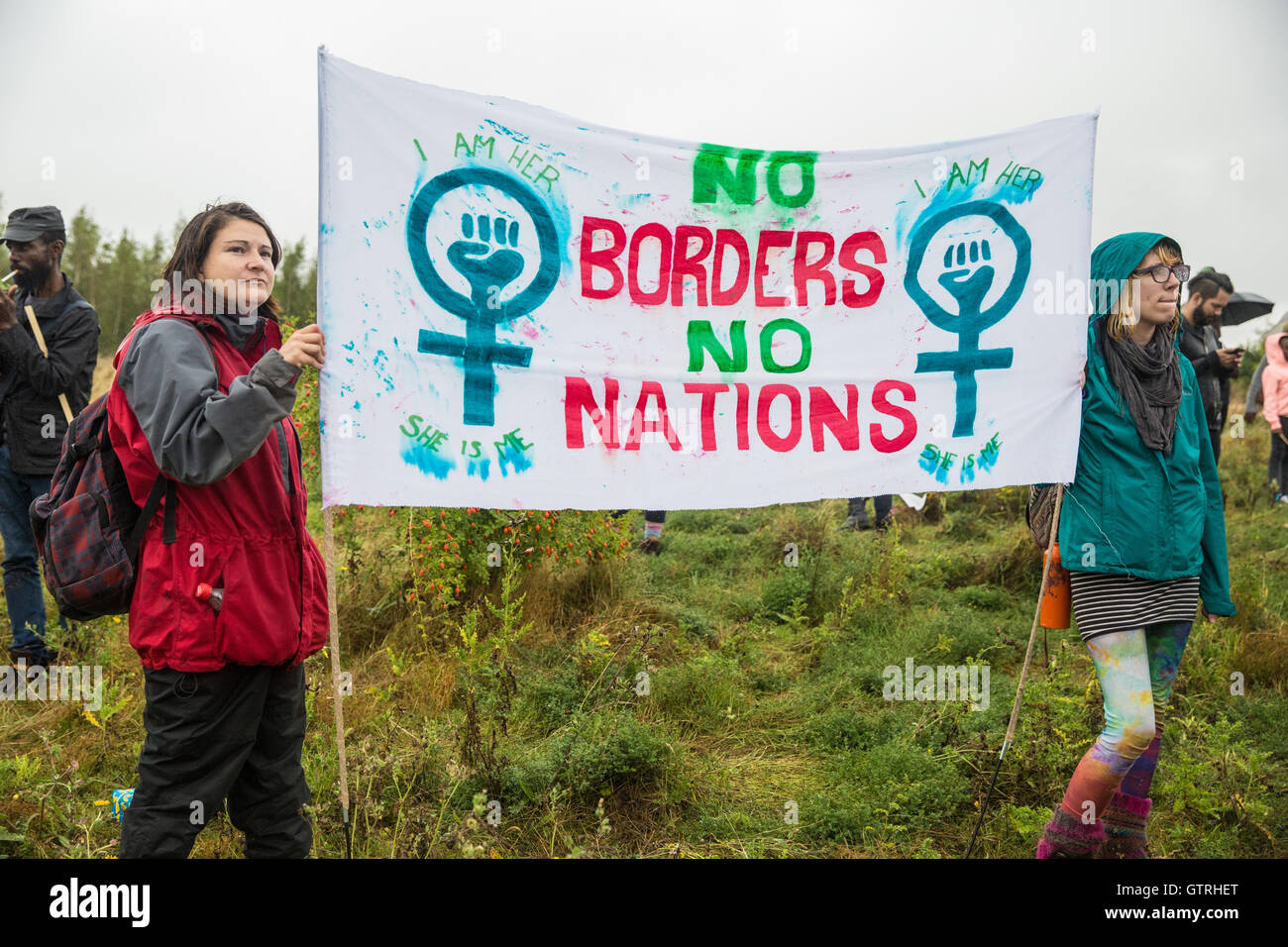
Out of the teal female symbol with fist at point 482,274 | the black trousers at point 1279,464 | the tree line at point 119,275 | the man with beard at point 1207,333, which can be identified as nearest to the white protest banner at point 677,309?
the teal female symbol with fist at point 482,274

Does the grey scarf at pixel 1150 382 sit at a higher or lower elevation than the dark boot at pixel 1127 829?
higher

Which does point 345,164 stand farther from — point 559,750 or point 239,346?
point 559,750

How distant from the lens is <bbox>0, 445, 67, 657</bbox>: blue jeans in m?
4.55

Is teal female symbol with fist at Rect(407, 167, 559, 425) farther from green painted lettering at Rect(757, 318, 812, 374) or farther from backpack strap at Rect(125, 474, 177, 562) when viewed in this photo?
backpack strap at Rect(125, 474, 177, 562)

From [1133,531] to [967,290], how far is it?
101 cm

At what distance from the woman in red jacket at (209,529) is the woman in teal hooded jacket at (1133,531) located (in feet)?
8.01

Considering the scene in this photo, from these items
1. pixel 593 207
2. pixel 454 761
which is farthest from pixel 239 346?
pixel 454 761

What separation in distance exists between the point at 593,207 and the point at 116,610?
74.1 inches

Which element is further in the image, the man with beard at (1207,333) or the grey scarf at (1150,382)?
the man with beard at (1207,333)

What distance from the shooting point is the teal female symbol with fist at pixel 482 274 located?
9.67 ft

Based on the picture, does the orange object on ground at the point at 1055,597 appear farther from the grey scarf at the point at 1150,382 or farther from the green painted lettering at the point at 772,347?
the green painted lettering at the point at 772,347

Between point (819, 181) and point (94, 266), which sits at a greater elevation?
point (94, 266)

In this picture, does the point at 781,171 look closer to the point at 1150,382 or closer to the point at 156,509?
the point at 1150,382

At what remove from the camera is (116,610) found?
2.38m
